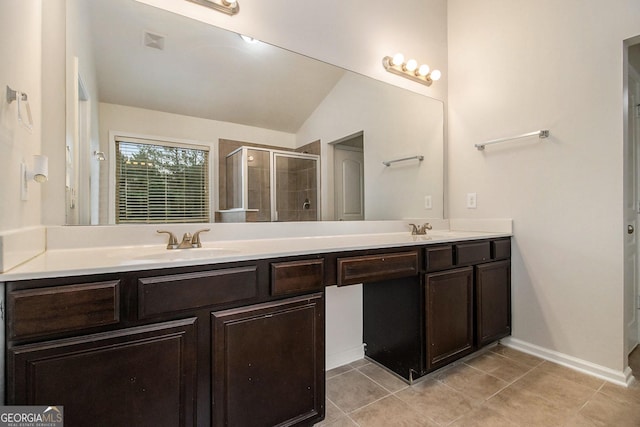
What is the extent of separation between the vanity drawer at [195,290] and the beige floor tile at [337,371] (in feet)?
3.44

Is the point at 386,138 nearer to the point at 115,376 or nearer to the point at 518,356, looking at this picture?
the point at 518,356

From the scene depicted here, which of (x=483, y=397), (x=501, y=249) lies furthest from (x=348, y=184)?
(x=483, y=397)

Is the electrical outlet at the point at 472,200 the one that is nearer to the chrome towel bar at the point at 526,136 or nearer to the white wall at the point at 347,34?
the chrome towel bar at the point at 526,136

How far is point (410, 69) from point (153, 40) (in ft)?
5.79

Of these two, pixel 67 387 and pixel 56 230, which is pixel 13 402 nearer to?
pixel 67 387

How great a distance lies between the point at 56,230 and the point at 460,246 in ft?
6.67

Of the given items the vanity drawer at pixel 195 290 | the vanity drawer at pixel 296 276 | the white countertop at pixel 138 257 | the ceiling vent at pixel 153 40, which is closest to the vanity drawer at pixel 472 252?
the white countertop at pixel 138 257

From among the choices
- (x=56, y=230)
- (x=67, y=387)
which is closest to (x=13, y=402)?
(x=67, y=387)

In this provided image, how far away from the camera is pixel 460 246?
1.82 meters

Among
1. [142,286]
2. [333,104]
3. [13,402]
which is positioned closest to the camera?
[13,402]

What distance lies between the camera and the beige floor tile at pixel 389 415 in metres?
1.37

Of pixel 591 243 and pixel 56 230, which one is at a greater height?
pixel 56 230

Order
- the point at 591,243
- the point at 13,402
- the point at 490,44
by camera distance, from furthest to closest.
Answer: the point at 490,44 → the point at 591,243 → the point at 13,402

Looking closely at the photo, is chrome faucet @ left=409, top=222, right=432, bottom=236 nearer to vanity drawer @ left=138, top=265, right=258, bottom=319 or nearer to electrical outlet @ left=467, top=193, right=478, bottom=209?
electrical outlet @ left=467, top=193, right=478, bottom=209
